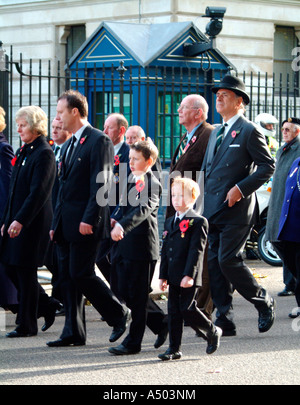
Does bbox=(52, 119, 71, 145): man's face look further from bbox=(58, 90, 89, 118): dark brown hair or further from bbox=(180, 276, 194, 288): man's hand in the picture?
bbox=(180, 276, 194, 288): man's hand

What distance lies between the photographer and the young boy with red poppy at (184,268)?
678cm

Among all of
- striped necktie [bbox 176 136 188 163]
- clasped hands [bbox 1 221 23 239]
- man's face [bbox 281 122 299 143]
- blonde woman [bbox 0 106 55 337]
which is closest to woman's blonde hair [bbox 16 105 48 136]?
blonde woman [bbox 0 106 55 337]

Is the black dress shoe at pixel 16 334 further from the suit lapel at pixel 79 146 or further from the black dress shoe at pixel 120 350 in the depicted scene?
the suit lapel at pixel 79 146

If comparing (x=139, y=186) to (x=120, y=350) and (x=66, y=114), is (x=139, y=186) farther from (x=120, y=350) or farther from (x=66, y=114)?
(x=120, y=350)

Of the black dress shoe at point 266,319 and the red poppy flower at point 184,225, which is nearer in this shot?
the red poppy flower at point 184,225

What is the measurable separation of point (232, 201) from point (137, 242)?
951 mm

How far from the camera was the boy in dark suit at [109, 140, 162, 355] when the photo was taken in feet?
23.0

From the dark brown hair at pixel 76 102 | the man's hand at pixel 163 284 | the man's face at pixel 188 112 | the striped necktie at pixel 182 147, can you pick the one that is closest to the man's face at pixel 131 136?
the striped necktie at pixel 182 147

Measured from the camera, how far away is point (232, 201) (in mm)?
7598

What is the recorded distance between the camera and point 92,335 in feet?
25.6

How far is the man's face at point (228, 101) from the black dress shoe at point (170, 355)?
2.15 meters

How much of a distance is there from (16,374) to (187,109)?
302 centimetres
